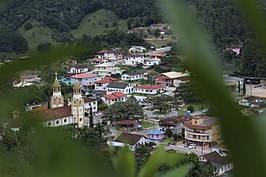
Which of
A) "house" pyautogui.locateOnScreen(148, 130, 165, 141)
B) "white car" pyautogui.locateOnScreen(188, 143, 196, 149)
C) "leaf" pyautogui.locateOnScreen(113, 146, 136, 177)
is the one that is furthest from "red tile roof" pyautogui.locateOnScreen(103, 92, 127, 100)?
"leaf" pyautogui.locateOnScreen(113, 146, 136, 177)

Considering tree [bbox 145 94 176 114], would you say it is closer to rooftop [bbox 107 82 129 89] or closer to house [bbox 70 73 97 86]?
rooftop [bbox 107 82 129 89]

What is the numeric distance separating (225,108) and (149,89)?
994 centimetres

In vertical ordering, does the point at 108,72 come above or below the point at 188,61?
below

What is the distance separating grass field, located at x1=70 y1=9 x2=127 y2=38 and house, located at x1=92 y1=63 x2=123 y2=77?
11.2 feet

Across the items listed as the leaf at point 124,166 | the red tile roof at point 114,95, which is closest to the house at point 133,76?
the red tile roof at point 114,95

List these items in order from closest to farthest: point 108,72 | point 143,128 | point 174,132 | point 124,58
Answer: point 174,132 < point 143,128 < point 108,72 < point 124,58

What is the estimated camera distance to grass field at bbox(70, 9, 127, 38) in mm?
15859

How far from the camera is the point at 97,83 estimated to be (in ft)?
35.6

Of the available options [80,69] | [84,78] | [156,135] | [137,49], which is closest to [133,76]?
[84,78]

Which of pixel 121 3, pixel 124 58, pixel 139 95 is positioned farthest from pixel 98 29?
pixel 139 95

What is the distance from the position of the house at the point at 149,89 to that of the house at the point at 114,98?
2.13ft

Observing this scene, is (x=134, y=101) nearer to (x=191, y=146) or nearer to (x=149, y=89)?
(x=149, y=89)

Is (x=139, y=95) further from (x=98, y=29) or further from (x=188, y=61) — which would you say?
(x=188, y=61)

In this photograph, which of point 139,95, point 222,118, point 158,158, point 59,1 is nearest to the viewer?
point 222,118
